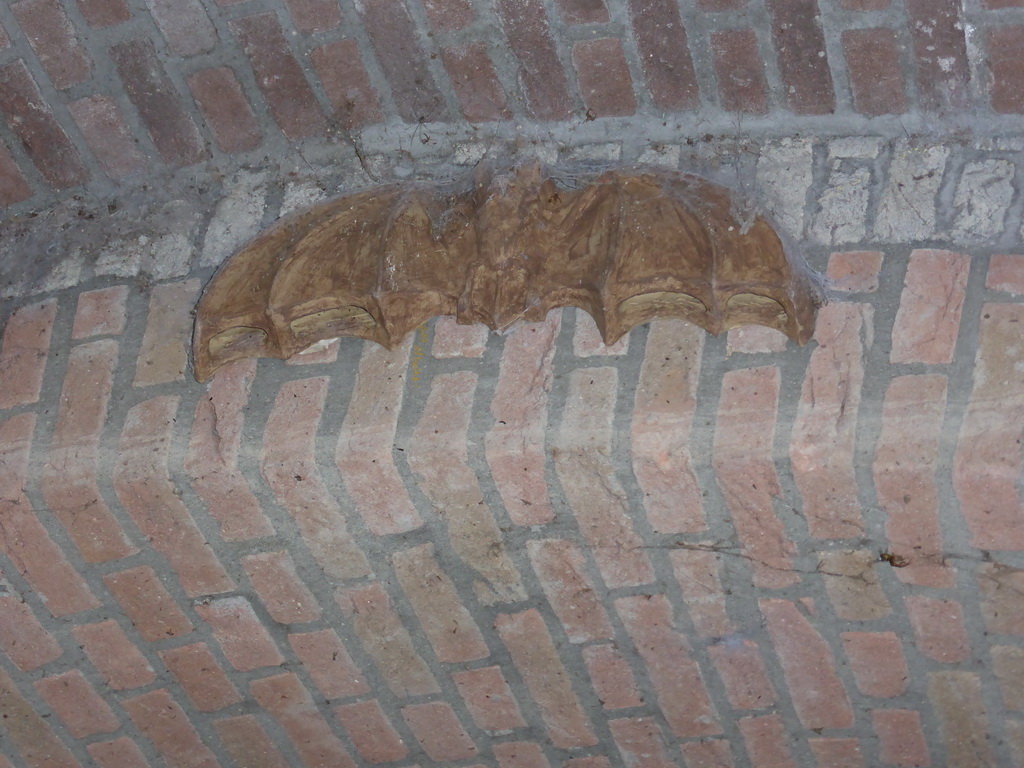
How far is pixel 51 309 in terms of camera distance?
2.00 metres

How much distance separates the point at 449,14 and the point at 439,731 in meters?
1.24

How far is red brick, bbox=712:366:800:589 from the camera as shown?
1.63 meters

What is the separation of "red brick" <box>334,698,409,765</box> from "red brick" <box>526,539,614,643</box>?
0.39 m

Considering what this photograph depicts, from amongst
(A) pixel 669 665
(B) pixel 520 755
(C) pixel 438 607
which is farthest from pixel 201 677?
(A) pixel 669 665

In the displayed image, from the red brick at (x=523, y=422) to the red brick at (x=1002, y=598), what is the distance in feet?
2.13

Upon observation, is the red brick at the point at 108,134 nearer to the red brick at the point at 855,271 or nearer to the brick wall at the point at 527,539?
the brick wall at the point at 527,539

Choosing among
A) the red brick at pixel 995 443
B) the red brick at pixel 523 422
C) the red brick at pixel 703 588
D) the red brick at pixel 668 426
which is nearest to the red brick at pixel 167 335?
the red brick at pixel 523 422

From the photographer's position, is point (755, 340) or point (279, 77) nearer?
point (755, 340)

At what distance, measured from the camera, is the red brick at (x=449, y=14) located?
74.4 inches

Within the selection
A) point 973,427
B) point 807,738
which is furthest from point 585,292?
point 807,738

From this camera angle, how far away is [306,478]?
1760mm

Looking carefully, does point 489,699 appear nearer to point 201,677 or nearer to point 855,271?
point 201,677

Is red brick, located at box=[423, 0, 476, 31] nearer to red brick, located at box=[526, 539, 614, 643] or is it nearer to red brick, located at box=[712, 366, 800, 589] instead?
red brick, located at box=[712, 366, 800, 589]

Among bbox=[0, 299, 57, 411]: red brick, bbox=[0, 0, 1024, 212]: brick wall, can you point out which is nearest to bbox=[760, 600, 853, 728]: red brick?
bbox=[0, 0, 1024, 212]: brick wall
